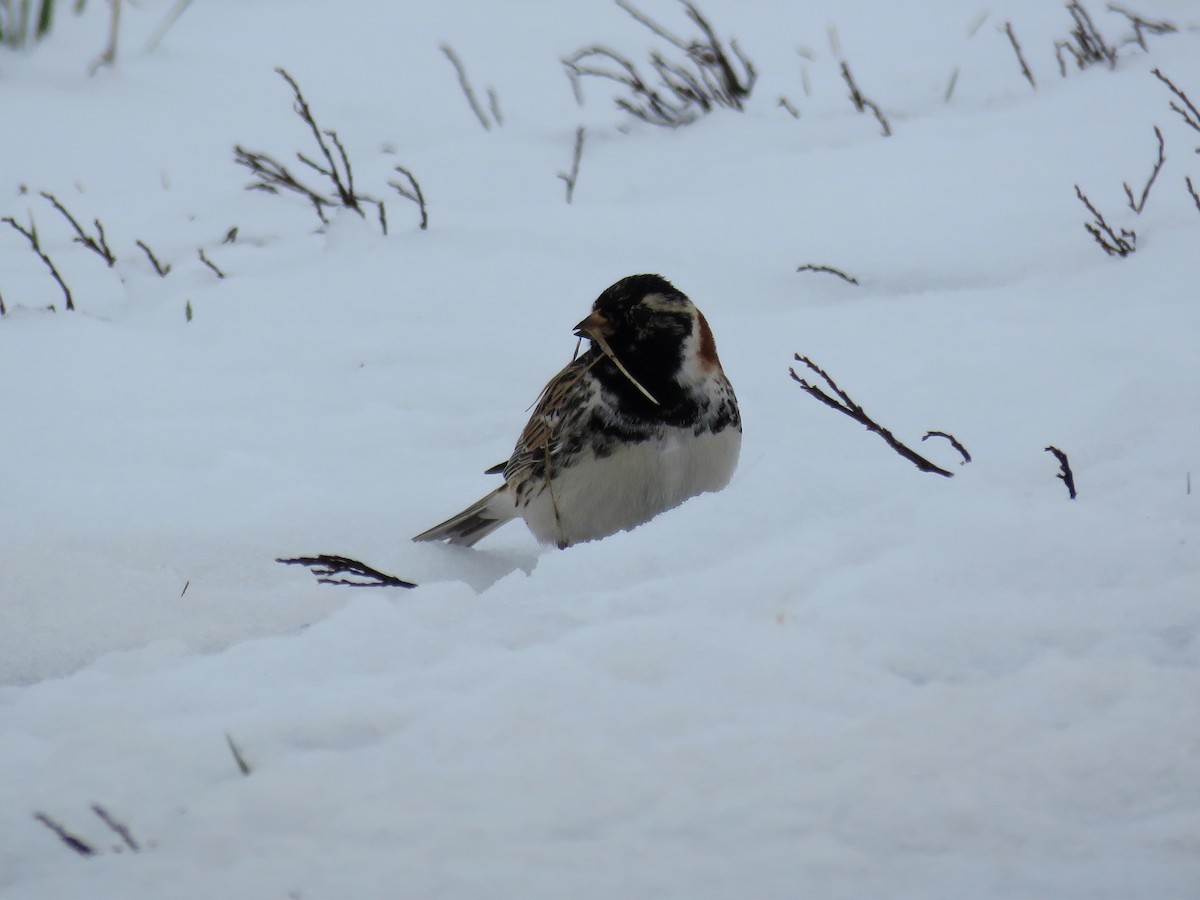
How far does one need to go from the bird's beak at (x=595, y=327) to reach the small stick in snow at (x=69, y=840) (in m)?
1.69

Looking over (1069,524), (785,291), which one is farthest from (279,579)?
(785,291)

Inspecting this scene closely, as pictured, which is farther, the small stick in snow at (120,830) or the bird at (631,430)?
the bird at (631,430)

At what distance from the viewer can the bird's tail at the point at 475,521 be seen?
2.78 metres

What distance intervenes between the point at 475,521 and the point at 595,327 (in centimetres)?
57

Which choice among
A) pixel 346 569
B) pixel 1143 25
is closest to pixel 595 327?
pixel 346 569

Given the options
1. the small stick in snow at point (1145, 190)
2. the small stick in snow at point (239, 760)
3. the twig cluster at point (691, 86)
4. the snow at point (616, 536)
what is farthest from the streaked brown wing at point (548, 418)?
the twig cluster at point (691, 86)

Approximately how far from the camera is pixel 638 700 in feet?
5.46

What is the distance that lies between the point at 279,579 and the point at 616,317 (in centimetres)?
102

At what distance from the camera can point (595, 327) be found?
2834 mm

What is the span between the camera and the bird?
9.10 ft

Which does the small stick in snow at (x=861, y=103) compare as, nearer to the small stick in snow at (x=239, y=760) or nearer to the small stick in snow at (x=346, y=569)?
the small stick in snow at (x=346, y=569)

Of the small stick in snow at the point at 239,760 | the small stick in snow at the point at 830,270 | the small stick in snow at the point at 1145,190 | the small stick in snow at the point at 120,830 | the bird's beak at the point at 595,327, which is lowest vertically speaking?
the small stick in snow at the point at 830,270

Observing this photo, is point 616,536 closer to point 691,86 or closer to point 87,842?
point 87,842

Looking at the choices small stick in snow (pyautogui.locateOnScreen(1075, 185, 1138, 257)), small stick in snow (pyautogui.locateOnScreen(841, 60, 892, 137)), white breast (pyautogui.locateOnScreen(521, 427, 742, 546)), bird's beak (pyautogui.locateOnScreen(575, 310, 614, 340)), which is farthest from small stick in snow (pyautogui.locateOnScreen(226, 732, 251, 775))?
small stick in snow (pyautogui.locateOnScreen(841, 60, 892, 137))
